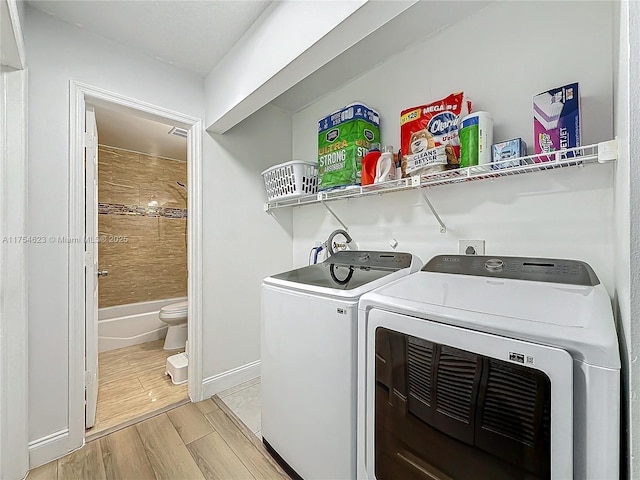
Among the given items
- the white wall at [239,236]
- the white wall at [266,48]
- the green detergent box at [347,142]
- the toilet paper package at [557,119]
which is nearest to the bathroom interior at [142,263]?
the white wall at [239,236]

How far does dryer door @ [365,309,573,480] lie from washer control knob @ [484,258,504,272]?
0.57 meters

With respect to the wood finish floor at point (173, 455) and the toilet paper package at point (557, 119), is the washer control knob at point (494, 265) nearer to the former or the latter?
the toilet paper package at point (557, 119)

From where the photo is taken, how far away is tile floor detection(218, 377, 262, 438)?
185cm

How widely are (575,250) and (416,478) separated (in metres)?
1.07

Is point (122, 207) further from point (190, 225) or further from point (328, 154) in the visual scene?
point (328, 154)

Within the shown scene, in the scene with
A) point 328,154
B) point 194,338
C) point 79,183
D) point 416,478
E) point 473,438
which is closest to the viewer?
point 473,438

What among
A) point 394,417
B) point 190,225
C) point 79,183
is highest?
point 79,183

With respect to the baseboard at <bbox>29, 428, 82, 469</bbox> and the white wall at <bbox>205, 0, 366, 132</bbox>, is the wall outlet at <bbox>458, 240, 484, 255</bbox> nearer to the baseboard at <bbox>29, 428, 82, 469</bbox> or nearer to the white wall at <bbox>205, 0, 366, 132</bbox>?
the white wall at <bbox>205, 0, 366, 132</bbox>

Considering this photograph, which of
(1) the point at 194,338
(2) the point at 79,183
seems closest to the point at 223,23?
(2) the point at 79,183

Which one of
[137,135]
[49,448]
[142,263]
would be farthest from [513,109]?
[142,263]

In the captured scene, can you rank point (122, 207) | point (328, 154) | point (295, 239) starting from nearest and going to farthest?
point (328, 154) → point (295, 239) → point (122, 207)

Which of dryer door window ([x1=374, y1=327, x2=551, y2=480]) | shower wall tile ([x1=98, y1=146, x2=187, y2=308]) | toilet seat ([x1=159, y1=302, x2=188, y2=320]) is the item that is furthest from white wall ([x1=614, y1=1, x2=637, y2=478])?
shower wall tile ([x1=98, y1=146, x2=187, y2=308])

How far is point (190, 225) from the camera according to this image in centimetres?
209

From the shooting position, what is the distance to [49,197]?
155 cm
